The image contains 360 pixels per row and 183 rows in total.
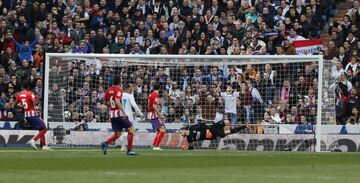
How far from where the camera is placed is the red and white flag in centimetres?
3516

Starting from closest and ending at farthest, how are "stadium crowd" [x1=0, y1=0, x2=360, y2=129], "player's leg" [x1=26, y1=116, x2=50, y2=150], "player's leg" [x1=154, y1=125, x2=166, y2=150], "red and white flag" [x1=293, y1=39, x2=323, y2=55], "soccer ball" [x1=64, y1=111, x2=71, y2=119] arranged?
"player's leg" [x1=154, y1=125, x2=166, y2=150] < "player's leg" [x1=26, y1=116, x2=50, y2=150] < "stadium crowd" [x1=0, y1=0, x2=360, y2=129] < "soccer ball" [x1=64, y1=111, x2=71, y2=119] < "red and white flag" [x1=293, y1=39, x2=323, y2=55]

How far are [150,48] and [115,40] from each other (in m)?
1.35

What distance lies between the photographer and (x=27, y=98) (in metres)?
30.2

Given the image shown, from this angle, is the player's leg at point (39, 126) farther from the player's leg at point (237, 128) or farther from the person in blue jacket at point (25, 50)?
the person in blue jacket at point (25, 50)

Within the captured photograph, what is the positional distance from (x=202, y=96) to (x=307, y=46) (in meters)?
4.85

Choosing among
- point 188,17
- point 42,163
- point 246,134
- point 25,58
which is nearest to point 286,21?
point 188,17

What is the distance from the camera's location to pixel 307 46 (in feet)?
116

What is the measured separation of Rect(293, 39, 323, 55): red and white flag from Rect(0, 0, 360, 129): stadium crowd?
29cm

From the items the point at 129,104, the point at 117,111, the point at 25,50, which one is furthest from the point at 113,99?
the point at 25,50

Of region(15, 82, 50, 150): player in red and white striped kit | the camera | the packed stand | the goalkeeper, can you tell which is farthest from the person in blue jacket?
the packed stand

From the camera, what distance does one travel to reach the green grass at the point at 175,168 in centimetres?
1794

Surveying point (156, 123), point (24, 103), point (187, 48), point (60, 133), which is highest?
point (187, 48)

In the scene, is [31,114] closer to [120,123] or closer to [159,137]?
[159,137]

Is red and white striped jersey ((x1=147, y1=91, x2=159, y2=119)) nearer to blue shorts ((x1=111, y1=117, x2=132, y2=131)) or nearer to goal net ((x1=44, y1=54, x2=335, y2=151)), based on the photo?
goal net ((x1=44, y1=54, x2=335, y2=151))
